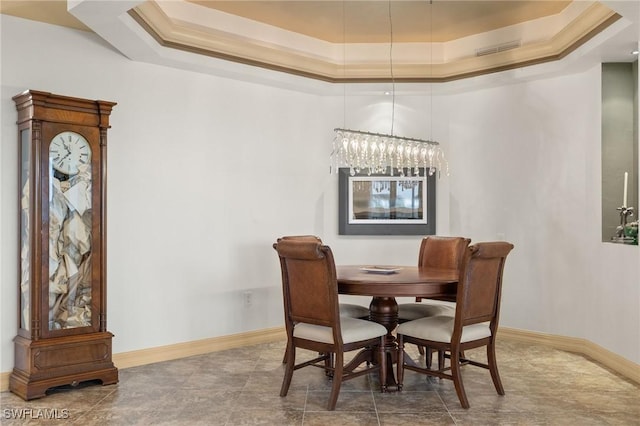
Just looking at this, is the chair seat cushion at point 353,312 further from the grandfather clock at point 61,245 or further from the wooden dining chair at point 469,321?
the grandfather clock at point 61,245

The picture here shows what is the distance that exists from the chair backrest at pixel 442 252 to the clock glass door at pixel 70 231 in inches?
111

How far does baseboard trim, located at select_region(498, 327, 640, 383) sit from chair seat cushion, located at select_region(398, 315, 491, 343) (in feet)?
4.27

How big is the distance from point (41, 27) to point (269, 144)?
87.1 inches

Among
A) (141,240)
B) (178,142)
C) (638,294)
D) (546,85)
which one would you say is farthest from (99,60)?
(638,294)

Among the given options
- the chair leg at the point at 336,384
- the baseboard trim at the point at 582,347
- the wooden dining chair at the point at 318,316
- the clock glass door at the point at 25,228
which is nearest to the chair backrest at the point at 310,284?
the wooden dining chair at the point at 318,316

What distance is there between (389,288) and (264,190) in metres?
2.25

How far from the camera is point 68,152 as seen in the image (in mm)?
3840

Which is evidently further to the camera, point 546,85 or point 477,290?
point 546,85

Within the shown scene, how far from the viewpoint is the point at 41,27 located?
13.2 ft

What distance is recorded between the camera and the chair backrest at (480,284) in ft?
11.2

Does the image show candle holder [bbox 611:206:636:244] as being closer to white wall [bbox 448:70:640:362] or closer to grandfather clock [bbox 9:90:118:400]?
white wall [bbox 448:70:640:362]

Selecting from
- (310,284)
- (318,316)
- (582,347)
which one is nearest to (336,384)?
(318,316)

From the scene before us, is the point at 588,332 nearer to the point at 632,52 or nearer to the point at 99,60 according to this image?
the point at 632,52

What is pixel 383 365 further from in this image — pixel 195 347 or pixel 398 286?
pixel 195 347
